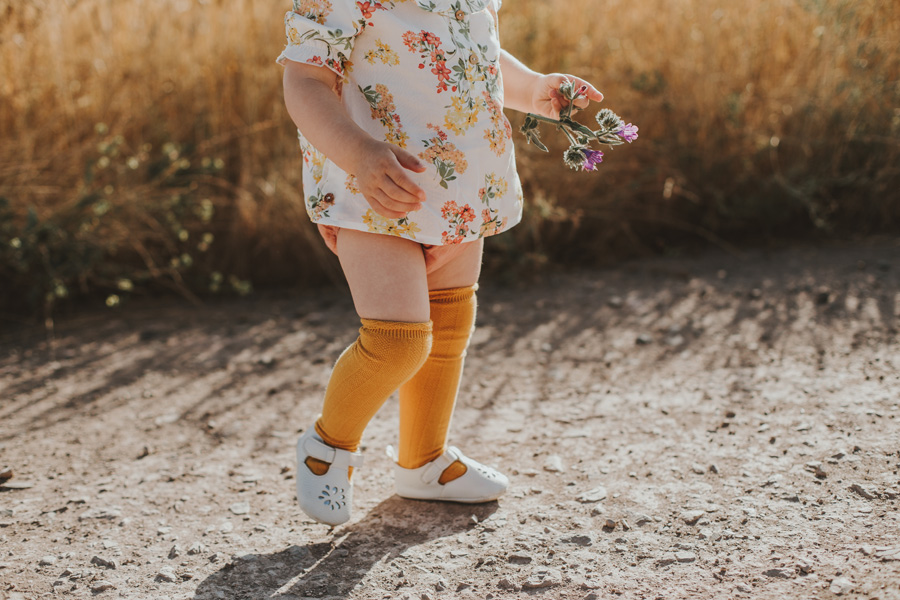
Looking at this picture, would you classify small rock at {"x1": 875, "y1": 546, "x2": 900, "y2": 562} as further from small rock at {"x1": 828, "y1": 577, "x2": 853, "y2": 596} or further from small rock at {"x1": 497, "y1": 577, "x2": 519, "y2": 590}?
small rock at {"x1": 497, "y1": 577, "x2": 519, "y2": 590}

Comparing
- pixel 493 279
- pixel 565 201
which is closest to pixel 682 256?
pixel 565 201

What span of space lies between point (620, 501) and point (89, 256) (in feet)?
7.15

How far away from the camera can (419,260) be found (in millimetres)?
1529

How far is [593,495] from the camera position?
6.04 feet

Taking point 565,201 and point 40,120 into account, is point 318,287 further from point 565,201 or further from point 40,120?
point 40,120

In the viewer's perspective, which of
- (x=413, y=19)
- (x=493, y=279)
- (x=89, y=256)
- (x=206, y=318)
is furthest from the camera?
(x=493, y=279)

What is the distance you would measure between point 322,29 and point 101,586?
3.67ft

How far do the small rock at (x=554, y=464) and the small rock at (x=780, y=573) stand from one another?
0.59 metres

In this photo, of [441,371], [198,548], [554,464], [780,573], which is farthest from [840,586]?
[198,548]

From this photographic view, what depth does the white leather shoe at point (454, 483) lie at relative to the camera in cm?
183

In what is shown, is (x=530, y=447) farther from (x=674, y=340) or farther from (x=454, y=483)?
(x=674, y=340)

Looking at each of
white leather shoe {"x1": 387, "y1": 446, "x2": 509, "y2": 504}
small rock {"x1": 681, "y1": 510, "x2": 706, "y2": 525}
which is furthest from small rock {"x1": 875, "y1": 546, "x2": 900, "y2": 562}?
white leather shoe {"x1": 387, "y1": 446, "x2": 509, "y2": 504}

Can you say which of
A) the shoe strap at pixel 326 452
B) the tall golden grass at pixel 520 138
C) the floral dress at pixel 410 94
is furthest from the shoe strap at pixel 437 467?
the tall golden grass at pixel 520 138

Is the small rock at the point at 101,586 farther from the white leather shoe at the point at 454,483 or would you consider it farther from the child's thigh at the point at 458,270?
the child's thigh at the point at 458,270
